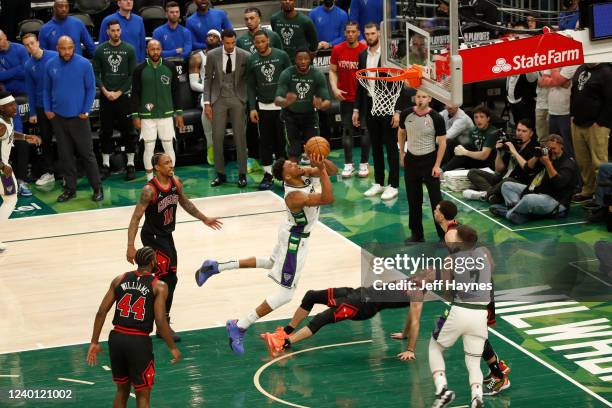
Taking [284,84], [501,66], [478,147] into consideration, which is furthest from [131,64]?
[501,66]

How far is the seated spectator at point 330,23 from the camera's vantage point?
19016 mm

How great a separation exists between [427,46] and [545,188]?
4.49 metres

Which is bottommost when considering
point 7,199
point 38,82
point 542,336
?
point 542,336

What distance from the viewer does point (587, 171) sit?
15273mm

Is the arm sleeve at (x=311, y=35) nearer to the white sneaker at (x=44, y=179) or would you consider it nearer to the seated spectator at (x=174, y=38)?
the seated spectator at (x=174, y=38)

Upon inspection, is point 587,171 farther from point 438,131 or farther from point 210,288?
point 210,288

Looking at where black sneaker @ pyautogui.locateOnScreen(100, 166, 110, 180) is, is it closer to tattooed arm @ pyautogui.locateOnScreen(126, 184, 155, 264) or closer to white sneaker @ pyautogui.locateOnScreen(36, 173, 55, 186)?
white sneaker @ pyautogui.locateOnScreen(36, 173, 55, 186)

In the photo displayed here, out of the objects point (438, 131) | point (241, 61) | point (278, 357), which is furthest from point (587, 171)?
point (278, 357)

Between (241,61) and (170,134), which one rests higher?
(241,61)

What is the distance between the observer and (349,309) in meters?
10.5

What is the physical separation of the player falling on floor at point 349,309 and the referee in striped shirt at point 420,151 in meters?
3.30

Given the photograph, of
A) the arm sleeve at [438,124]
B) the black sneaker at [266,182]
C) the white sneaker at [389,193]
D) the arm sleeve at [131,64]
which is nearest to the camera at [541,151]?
the arm sleeve at [438,124]

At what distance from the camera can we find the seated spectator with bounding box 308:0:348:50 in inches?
749

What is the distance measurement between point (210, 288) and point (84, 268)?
181 centimetres
